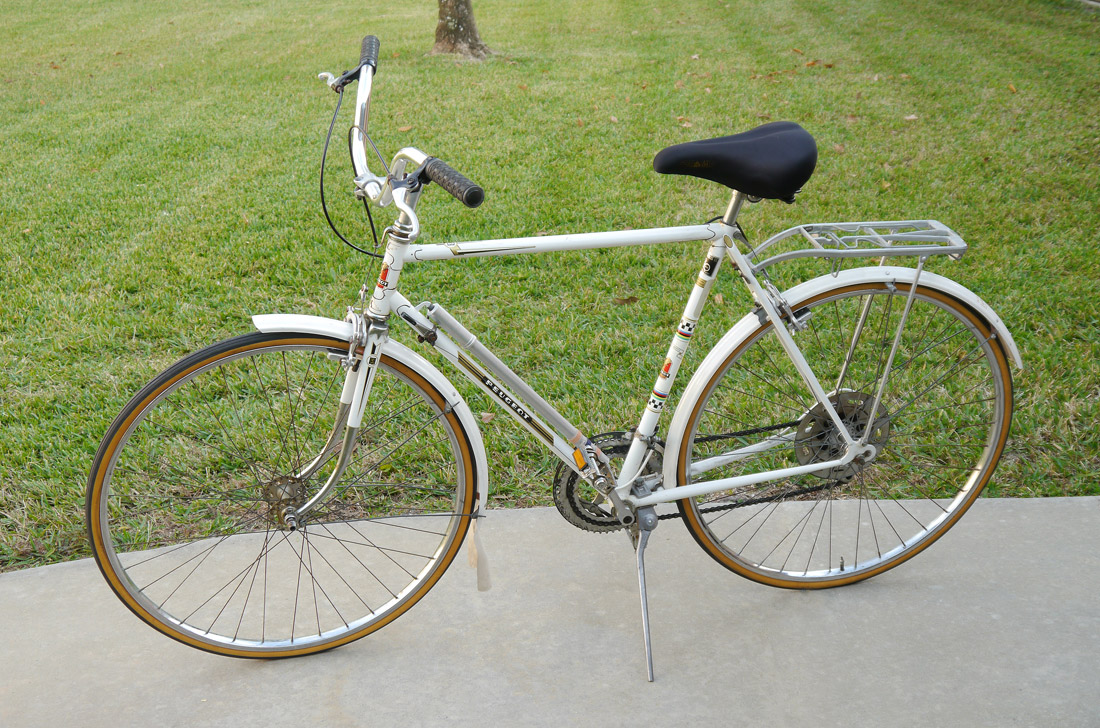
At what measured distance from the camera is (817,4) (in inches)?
502

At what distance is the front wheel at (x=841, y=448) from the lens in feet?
8.28

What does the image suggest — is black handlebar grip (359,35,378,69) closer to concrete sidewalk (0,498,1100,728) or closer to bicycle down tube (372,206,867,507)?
bicycle down tube (372,206,867,507)

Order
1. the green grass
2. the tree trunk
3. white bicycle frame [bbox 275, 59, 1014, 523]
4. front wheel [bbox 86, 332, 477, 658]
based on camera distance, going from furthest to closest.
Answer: the tree trunk, the green grass, front wheel [bbox 86, 332, 477, 658], white bicycle frame [bbox 275, 59, 1014, 523]

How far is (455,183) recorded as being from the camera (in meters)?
1.72

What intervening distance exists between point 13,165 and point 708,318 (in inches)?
216

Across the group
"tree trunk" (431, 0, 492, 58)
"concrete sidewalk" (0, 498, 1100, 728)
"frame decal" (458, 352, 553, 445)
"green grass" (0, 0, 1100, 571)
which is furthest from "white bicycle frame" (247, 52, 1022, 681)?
"tree trunk" (431, 0, 492, 58)

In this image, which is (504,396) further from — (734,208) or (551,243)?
(734,208)

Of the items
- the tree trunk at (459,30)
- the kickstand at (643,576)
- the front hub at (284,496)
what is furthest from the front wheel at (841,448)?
the tree trunk at (459,30)

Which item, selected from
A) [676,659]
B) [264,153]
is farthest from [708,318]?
[264,153]

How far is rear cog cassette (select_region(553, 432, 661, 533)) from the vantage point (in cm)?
246

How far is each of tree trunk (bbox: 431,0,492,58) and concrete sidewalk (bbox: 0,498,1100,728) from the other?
7954 mm

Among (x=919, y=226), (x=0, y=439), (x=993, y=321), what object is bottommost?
(x=0, y=439)

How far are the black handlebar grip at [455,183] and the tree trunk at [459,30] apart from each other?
326 inches

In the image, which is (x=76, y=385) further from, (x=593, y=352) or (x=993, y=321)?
(x=993, y=321)
